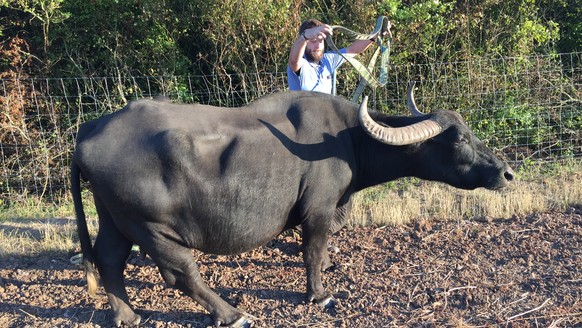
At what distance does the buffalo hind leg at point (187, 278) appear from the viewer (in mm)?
4602

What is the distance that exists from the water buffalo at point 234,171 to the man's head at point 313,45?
1.08 m

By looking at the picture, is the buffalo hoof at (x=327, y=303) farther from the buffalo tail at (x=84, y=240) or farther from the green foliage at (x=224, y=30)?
the green foliage at (x=224, y=30)

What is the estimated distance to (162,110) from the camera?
473cm

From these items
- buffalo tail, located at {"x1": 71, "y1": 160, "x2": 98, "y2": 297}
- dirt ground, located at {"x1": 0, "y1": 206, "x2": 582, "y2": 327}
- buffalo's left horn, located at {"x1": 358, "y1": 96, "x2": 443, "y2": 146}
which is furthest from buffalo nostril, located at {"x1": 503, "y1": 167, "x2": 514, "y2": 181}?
buffalo tail, located at {"x1": 71, "y1": 160, "x2": 98, "y2": 297}

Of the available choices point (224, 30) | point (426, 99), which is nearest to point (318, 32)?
point (224, 30)

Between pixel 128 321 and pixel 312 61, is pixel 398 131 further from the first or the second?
pixel 128 321

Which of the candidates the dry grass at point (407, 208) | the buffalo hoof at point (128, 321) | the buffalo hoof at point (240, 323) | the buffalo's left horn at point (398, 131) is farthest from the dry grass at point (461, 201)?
the buffalo hoof at point (128, 321)

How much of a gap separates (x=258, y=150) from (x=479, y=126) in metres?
6.36

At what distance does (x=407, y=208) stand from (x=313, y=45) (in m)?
2.45

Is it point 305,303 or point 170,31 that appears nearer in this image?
point 305,303

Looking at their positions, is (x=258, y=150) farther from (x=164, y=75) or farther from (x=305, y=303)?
(x=164, y=75)

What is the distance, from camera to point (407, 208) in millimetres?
7160

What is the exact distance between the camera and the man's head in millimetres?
6065

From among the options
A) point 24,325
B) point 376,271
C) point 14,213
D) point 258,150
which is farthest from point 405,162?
point 14,213
